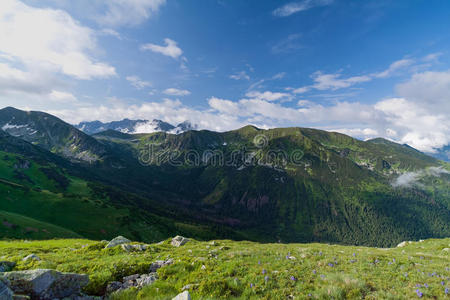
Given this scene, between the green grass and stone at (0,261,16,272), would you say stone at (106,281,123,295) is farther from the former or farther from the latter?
stone at (0,261,16,272)

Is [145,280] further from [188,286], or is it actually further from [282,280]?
[282,280]

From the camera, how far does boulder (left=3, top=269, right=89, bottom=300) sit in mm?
6480

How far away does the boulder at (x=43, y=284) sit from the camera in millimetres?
6480

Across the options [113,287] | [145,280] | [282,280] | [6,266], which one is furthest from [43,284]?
[282,280]

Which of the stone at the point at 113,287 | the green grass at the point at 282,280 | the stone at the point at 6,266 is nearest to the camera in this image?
the green grass at the point at 282,280

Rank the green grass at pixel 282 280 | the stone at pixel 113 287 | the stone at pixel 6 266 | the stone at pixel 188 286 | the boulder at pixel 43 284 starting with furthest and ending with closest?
the stone at pixel 6 266 < the stone at pixel 113 287 < the stone at pixel 188 286 < the green grass at pixel 282 280 < the boulder at pixel 43 284

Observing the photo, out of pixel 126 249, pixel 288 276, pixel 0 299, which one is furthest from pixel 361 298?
pixel 126 249

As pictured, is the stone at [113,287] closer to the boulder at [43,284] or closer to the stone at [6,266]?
the boulder at [43,284]

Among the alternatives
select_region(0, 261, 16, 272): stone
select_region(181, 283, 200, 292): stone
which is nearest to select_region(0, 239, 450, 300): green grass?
select_region(181, 283, 200, 292): stone

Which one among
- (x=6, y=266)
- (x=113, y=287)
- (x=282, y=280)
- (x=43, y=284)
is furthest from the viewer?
(x=6, y=266)

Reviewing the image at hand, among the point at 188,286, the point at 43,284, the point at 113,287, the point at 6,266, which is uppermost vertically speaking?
the point at 43,284

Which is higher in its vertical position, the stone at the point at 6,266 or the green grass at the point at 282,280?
the green grass at the point at 282,280

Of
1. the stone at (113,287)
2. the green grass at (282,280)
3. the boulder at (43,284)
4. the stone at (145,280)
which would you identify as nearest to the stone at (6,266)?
the green grass at (282,280)

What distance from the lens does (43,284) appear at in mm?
6559
